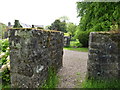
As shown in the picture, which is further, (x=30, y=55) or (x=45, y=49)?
(x=45, y=49)

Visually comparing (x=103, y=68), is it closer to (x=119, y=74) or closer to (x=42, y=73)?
(x=119, y=74)

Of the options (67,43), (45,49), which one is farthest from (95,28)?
(45,49)

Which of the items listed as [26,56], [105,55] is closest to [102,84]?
[105,55]

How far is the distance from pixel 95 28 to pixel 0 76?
333 inches

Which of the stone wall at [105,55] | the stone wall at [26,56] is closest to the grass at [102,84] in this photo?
the stone wall at [105,55]

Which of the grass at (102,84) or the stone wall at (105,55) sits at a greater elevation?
the stone wall at (105,55)

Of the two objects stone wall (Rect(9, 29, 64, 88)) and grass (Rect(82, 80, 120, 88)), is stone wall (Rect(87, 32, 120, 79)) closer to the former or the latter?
grass (Rect(82, 80, 120, 88))

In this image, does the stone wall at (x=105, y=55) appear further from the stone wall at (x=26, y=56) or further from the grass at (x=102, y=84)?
the stone wall at (x=26, y=56)

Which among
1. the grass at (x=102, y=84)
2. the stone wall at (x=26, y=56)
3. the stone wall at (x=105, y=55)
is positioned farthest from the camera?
the stone wall at (x=105, y=55)

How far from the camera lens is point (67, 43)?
1549 centimetres

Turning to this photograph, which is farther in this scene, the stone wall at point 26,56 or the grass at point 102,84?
the grass at point 102,84

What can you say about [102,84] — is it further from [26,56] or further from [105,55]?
[26,56]

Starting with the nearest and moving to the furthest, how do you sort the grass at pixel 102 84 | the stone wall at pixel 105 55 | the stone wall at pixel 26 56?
the stone wall at pixel 26 56 < the grass at pixel 102 84 < the stone wall at pixel 105 55

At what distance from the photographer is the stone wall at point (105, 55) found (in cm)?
324
